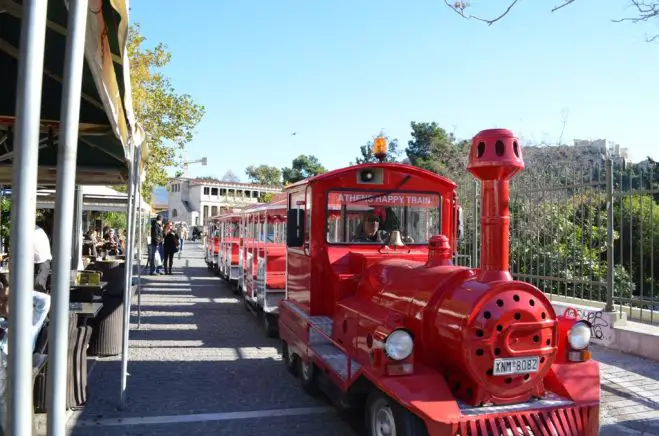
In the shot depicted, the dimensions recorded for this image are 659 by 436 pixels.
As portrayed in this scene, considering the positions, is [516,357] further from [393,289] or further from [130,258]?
[130,258]

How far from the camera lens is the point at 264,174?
254ft

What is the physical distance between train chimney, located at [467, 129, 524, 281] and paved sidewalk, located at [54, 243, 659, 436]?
2094 millimetres

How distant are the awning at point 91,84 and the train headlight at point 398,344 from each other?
2.27 m

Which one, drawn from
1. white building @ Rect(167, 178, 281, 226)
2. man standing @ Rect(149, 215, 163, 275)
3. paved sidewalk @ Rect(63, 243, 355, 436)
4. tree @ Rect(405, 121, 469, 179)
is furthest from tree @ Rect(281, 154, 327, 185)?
paved sidewalk @ Rect(63, 243, 355, 436)

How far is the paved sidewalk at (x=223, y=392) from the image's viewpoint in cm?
462

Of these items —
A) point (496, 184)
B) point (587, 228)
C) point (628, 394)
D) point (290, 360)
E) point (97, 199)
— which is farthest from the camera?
point (97, 199)

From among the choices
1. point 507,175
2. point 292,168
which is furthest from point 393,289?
point 292,168

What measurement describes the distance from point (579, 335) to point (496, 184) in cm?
128

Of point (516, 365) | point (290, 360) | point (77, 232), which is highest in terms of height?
point (77, 232)

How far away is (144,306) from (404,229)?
7.42 metres

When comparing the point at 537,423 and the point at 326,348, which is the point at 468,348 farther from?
the point at 326,348

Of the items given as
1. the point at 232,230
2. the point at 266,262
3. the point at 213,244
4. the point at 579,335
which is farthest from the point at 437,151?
the point at 579,335

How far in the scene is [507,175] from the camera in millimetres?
3408

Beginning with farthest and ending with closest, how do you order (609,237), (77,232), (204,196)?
(204,196)
(77,232)
(609,237)
